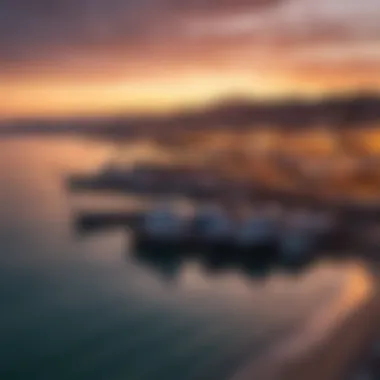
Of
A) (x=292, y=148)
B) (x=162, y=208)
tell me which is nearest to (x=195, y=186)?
(x=162, y=208)

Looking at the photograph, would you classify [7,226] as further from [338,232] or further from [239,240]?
[338,232]

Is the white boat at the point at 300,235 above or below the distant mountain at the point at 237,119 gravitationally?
below

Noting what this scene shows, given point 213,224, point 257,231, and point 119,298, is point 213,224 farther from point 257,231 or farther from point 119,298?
point 119,298

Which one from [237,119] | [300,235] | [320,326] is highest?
[237,119]

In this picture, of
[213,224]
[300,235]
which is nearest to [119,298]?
[213,224]

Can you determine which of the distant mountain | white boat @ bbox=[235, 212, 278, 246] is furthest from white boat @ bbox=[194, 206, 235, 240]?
the distant mountain

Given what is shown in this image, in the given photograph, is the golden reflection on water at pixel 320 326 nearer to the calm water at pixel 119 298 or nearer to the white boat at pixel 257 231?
the calm water at pixel 119 298

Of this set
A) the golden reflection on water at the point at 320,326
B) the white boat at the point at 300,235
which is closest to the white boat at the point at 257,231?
the white boat at the point at 300,235

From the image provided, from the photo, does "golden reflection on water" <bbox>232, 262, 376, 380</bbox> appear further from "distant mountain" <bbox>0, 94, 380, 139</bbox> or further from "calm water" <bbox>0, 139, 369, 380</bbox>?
"distant mountain" <bbox>0, 94, 380, 139</bbox>

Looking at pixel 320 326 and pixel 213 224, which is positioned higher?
pixel 213 224
